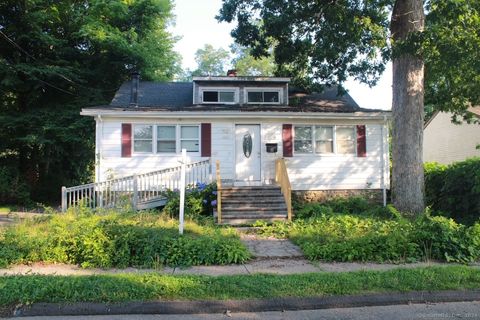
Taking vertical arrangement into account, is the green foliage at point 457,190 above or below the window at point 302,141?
below

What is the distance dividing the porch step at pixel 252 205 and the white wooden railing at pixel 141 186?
1.51 m

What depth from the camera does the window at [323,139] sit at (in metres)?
14.6

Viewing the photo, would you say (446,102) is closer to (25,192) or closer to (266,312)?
(266,312)

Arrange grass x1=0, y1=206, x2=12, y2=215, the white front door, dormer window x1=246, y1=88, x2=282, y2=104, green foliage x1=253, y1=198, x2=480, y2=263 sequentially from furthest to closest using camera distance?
dormer window x1=246, y1=88, x2=282, y2=104
grass x1=0, y1=206, x2=12, y2=215
the white front door
green foliage x1=253, y1=198, x2=480, y2=263

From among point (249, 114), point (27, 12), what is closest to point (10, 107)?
point (27, 12)

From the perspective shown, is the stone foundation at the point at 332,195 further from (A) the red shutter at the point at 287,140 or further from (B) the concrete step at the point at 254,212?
(B) the concrete step at the point at 254,212

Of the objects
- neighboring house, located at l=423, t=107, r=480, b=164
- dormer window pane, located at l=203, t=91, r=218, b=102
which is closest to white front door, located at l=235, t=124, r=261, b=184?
dormer window pane, located at l=203, t=91, r=218, b=102

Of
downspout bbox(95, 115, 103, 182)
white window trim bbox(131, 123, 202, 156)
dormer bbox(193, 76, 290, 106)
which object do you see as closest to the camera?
downspout bbox(95, 115, 103, 182)

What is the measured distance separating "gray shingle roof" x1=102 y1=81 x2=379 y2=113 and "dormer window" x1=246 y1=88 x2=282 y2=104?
0.66 metres

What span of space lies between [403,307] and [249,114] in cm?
971

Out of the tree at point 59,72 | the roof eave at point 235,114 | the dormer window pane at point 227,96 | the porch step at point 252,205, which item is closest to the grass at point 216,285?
the porch step at point 252,205

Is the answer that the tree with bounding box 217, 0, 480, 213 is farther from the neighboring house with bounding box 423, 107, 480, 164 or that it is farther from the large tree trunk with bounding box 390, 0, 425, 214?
the neighboring house with bounding box 423, 107, 480, 164

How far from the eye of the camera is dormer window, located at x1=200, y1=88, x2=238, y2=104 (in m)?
16.0

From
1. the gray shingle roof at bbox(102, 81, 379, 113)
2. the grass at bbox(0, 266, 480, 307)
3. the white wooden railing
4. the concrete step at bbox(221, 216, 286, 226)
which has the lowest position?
the grass at bbox(0, 266, 480, 307)
